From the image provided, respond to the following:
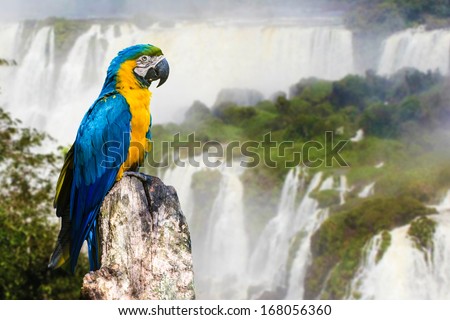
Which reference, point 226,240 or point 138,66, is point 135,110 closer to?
point 138,66

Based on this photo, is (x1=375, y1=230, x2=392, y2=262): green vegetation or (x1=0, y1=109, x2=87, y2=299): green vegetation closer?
(x1=0, y1=109, x2=87, y2=299): green vegetation

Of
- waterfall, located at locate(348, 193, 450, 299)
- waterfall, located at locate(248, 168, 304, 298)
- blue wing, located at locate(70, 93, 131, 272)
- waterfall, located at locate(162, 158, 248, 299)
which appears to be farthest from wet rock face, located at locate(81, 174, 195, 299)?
waterfall, located at locate(162, 158, 248, 299)

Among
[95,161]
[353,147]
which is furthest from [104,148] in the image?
[353,147]

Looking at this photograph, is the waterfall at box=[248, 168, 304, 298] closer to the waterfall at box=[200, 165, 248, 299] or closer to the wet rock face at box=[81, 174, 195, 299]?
the waterfall at box=[200, 165, 248, 299]

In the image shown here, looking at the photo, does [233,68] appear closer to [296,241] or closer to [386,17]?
Result: [386,17]

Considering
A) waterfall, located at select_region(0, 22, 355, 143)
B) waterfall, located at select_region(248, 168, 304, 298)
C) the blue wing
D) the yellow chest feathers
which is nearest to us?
the blue wing
